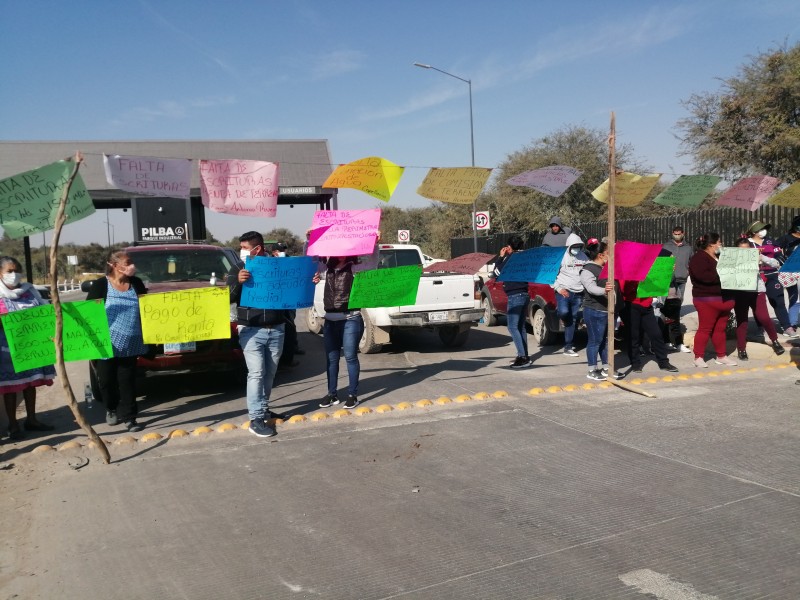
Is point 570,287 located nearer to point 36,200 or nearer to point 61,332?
Answer: point 61,332

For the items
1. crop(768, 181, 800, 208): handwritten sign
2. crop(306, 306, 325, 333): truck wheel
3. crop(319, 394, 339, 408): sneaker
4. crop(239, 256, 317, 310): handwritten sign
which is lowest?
crop(319, 394, 339, 408): sneaker

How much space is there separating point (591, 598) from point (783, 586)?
3.19 feet

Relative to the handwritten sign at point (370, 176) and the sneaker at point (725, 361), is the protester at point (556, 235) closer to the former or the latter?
the sneaker at point (725, 361)

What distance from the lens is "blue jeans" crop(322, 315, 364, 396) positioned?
7.39 metres

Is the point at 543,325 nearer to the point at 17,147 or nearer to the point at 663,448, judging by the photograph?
the point at 663,448

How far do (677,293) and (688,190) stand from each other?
2.15 meters

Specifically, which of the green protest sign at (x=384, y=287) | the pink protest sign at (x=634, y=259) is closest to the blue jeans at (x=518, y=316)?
the pink protest sign at (x=634, y=259)

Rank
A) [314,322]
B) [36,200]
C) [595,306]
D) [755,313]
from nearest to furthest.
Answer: [36,200] → [595,306] → [755,313] → [314,322]

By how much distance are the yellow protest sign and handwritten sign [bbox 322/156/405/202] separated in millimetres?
2624

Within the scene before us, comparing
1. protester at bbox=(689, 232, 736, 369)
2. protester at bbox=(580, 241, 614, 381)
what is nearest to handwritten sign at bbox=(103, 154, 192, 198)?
protester at bbox=(580, 241, 614, 381)

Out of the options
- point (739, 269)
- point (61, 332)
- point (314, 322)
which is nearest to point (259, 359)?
point (61, 332)

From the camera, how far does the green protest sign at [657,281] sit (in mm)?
8930

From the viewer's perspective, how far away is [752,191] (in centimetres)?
934

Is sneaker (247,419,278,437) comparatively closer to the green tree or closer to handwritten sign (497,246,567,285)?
handwritten sign (497,246,567,285)
